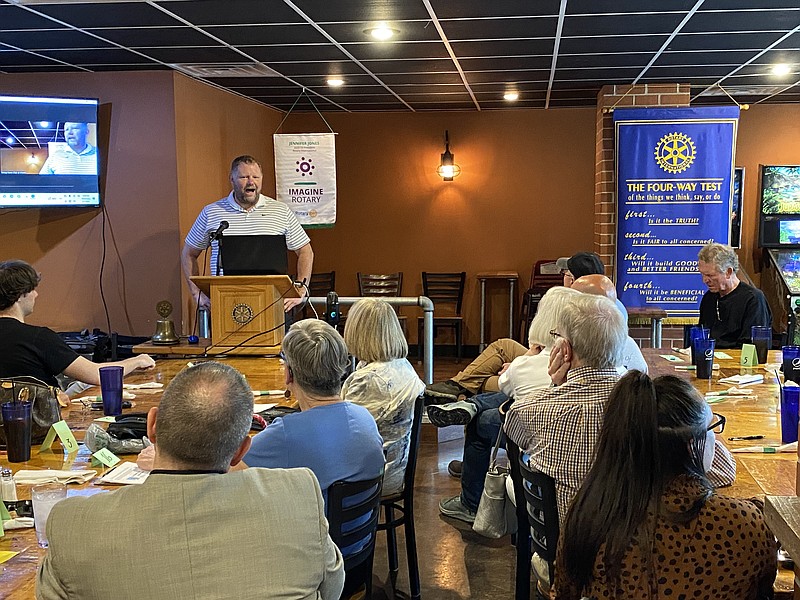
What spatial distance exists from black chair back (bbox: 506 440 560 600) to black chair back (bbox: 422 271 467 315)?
616 centimetres

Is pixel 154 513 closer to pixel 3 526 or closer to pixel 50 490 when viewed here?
pixel 50 490

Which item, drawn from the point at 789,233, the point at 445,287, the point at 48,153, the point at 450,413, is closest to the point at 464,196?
the point at 445,287

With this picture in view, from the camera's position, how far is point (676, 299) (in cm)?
652

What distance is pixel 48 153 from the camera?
5848 mm

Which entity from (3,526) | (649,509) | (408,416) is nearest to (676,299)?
(408,416)

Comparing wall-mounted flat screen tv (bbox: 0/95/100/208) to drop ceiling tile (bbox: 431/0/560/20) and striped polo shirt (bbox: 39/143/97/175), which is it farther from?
drop ceiling tile (bbox: 431/0/560/20)

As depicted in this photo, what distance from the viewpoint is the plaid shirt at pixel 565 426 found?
223cm

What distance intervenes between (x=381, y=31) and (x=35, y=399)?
3182mm

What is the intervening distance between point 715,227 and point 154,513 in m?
5.90

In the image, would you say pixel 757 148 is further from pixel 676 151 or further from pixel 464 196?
pixel 464 196

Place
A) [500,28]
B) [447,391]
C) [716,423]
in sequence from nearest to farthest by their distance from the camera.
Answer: [716,423], [447,391], [500,28]

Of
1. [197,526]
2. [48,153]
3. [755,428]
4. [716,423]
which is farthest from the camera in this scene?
[48,153]

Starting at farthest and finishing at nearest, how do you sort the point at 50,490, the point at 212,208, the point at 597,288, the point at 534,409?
the point at 212,208, the point at 597,288, the point at 534,409, the point at 50,490

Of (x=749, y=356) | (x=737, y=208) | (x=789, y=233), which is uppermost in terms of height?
(x=737, y=208)
